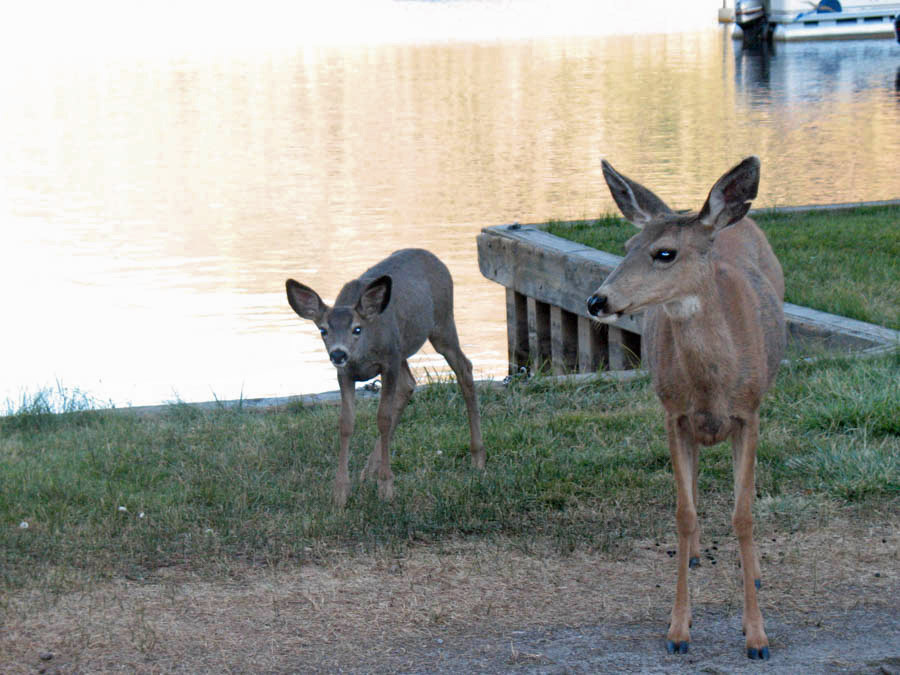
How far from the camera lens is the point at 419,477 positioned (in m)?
7.97

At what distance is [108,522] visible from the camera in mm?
7266

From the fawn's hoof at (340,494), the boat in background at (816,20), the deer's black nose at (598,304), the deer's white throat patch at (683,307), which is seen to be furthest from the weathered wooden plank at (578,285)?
the boat in background at (816,20)

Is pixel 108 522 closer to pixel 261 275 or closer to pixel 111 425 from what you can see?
pixel 111 425

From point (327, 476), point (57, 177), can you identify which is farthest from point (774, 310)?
point (57, 177)

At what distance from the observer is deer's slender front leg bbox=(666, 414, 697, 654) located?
18.2 ft

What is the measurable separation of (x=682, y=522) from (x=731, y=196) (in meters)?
1.45

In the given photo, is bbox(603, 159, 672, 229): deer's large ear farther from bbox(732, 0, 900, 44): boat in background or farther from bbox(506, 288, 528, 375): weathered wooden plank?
bbox(732, 0, 900, 44): boat in background

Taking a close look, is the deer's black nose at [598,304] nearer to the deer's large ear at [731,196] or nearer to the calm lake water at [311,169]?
the deer's large ear at [731,196]

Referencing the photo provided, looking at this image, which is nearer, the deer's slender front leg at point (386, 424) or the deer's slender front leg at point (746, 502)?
the deer's slender front leg at point (746, 502)

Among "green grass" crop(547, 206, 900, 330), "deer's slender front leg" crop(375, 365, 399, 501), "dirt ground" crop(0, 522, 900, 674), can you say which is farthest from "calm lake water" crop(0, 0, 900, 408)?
"dirt ground" crop(0, 522, 900, 674)

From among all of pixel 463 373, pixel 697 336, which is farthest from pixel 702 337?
pixel 463 373

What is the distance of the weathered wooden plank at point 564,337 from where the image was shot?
13.2 meters

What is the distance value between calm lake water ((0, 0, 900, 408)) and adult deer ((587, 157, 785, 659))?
5066mm

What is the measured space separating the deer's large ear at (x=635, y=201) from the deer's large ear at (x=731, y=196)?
38 centimetres
